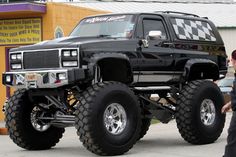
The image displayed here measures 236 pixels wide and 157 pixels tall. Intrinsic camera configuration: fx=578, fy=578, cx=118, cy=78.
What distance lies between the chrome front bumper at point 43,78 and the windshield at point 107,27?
5.13 feet

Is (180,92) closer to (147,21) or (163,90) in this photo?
(163,90)

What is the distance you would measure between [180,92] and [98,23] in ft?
6.52

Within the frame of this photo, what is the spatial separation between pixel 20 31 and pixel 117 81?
8187 millimetres

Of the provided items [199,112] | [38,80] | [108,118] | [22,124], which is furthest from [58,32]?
[108,118]

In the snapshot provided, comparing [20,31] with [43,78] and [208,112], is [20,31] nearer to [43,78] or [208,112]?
[208,112]

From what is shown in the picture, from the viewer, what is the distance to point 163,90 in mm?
10914

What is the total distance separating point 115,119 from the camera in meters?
9.39

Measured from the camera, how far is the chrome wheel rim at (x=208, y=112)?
10.8 metres

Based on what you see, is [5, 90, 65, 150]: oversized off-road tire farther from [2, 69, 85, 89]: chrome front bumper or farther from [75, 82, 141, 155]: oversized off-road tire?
[75, 82, 141, 155]: oversized off-road tire

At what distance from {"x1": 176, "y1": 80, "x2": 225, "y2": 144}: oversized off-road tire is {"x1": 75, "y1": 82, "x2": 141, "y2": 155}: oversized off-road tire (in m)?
1.17

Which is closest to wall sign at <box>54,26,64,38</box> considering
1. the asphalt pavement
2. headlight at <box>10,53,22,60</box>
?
the asphalt pavement

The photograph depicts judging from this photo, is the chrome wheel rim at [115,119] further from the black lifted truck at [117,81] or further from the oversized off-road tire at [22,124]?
the oversized off-road tire at [22,124]

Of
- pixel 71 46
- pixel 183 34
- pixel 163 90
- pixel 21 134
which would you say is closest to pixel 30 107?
pixel 21 134

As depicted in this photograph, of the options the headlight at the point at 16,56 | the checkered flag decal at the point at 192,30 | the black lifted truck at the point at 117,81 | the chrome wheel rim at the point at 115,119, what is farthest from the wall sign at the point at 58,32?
the chrome wheel rim at the point at 115,119
